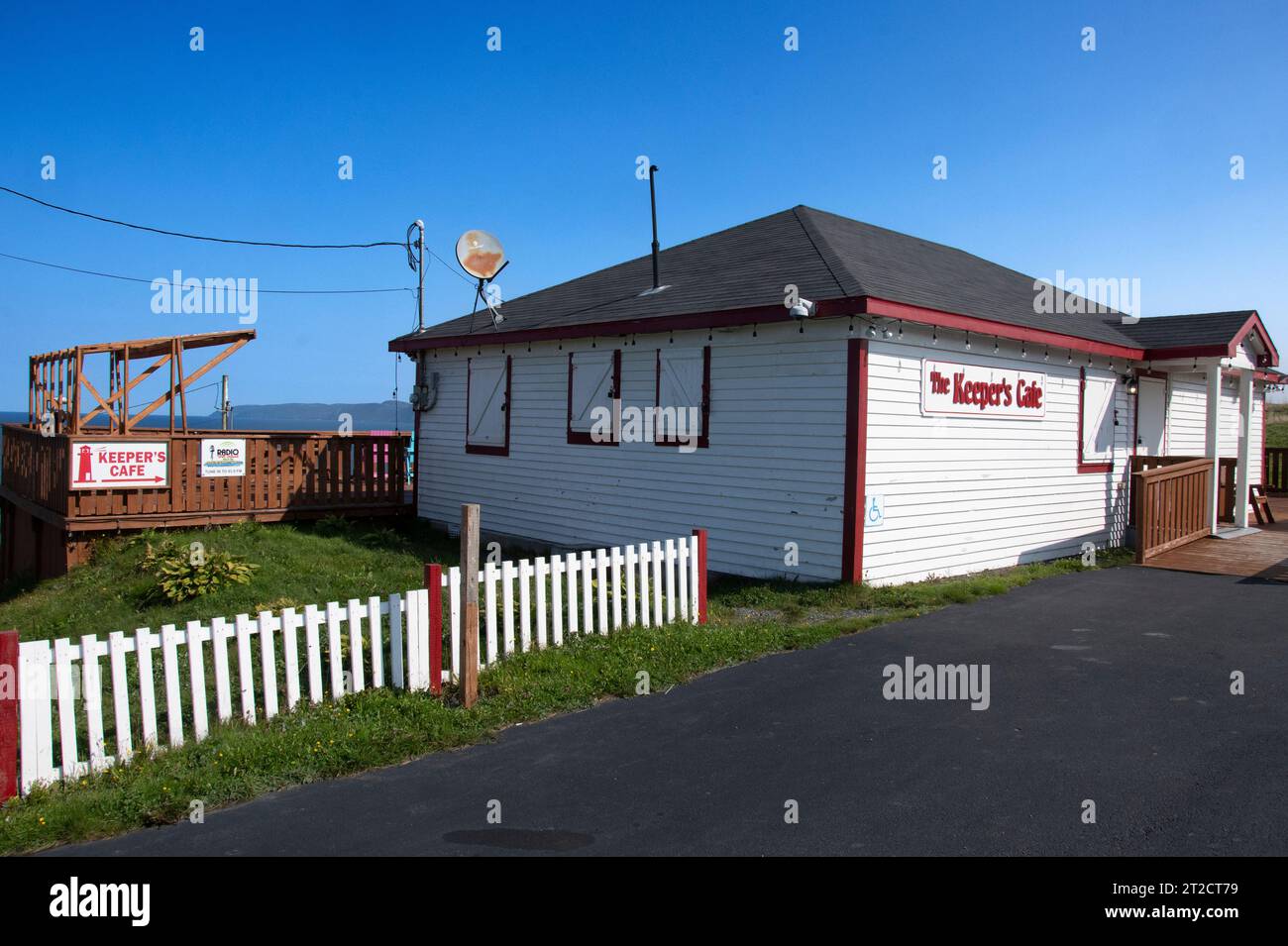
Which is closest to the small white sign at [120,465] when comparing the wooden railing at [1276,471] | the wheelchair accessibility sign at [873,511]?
the wheelchair accessibility sign at [873,511]

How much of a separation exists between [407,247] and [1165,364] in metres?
16.6

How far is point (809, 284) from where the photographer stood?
37.3 ft

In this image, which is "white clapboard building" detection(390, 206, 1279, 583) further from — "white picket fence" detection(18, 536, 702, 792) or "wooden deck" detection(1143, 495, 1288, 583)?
"white picket fence" detection(18, 536, 702, 792)

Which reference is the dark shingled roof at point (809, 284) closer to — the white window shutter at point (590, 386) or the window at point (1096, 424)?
the white window shutter at point (590, 386)

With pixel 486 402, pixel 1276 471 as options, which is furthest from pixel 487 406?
pixel 1276 471

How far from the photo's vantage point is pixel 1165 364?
52.0 ft

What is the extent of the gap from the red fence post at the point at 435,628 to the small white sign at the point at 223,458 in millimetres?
9586

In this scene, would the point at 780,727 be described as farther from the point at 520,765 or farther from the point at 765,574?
the point at 765,574

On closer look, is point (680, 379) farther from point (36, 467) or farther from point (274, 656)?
point (36, 467)

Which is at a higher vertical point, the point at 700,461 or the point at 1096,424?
the point at 1096,424

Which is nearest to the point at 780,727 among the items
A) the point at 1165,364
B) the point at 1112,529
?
the point at 1112,529

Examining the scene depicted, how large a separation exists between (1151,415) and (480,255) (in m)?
12.2

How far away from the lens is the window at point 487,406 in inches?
622

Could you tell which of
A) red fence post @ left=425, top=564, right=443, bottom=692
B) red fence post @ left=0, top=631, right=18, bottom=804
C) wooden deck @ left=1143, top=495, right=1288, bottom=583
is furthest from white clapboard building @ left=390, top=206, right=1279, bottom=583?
red fence post @ left=0, top=631, right=18, bottom=804
